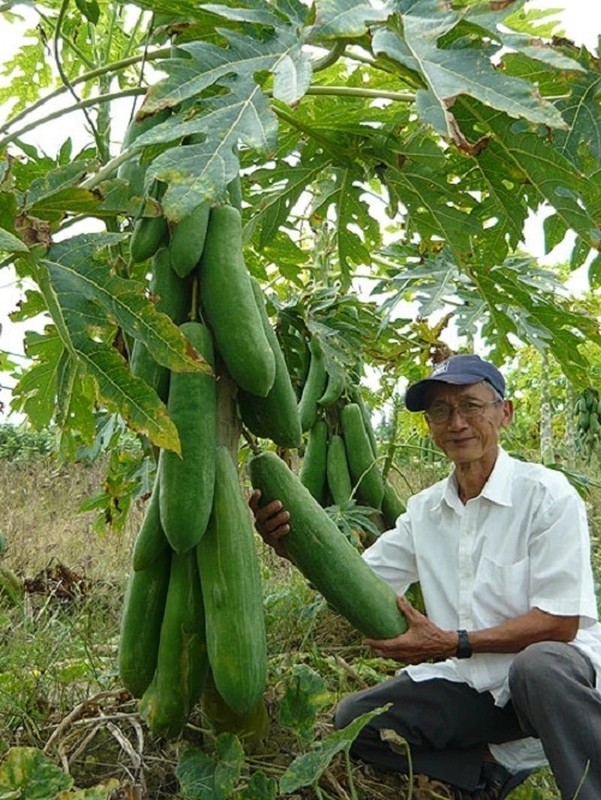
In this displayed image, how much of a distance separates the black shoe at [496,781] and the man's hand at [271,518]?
1.17 m

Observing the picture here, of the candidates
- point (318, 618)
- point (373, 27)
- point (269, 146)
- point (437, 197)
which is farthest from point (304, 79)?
point (318, 618)

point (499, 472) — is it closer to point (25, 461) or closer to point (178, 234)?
point (178, 234)

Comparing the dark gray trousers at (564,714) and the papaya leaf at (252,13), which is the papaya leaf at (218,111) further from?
the dark gray trousers at (564,714)

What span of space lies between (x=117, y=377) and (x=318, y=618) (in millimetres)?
2410

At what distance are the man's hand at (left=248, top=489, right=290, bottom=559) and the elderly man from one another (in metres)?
0.48

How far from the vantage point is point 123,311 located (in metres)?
1.85

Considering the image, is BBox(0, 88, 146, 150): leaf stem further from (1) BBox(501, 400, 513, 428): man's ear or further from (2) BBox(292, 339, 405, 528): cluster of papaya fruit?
(2) BBox(292, 339, 405, 528): cluster of papaya fruit

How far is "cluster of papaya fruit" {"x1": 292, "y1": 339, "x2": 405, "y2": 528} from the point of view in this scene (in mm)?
3980

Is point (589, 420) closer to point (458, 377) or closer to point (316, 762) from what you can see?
point (458, 377)

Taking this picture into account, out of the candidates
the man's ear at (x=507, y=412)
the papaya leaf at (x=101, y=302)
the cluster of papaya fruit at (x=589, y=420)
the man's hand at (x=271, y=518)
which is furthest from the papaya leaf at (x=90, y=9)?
the cluster of papaya fruit at (x=589, y=420)

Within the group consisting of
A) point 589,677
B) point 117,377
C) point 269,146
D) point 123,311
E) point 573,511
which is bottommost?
point 589,677

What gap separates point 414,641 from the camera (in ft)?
8.52

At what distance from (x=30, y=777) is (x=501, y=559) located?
1.45 meters

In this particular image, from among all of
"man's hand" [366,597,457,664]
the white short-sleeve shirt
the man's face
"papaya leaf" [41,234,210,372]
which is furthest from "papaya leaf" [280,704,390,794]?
the man's face
